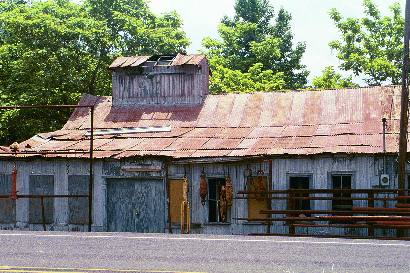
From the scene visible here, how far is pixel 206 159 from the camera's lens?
26.7 meters

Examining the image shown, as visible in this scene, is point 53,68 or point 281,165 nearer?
point 281,165

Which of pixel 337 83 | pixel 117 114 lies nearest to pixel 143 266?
pixel 117 114

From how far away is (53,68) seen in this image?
41.1 metres

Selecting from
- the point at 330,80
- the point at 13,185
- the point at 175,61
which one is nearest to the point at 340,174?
the point at 175,61

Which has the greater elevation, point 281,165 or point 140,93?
point 140,93

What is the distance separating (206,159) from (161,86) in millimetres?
7380

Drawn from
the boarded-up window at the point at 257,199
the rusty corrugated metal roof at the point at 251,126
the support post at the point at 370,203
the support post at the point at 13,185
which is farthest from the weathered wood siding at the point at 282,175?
the support post at the point at 13,185

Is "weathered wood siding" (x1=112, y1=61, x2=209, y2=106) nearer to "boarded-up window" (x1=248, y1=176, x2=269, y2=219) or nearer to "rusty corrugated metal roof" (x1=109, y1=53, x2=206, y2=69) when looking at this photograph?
"rusty corrugated metal roof" (x1=109, y1=53, x2=206, y2=69)

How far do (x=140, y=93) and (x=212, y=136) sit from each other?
5.67m

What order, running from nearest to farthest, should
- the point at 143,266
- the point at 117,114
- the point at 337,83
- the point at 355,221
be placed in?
the point at 143,266 < the point at 355,221 < the point at 117,114 < the point at 337,83

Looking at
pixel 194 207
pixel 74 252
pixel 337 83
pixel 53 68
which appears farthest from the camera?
pixel 337 83

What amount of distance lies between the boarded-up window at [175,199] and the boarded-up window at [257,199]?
2553 mm

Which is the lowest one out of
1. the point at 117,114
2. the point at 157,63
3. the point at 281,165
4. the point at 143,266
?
the point at 143,266

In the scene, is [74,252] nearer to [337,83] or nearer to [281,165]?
[281,165]
